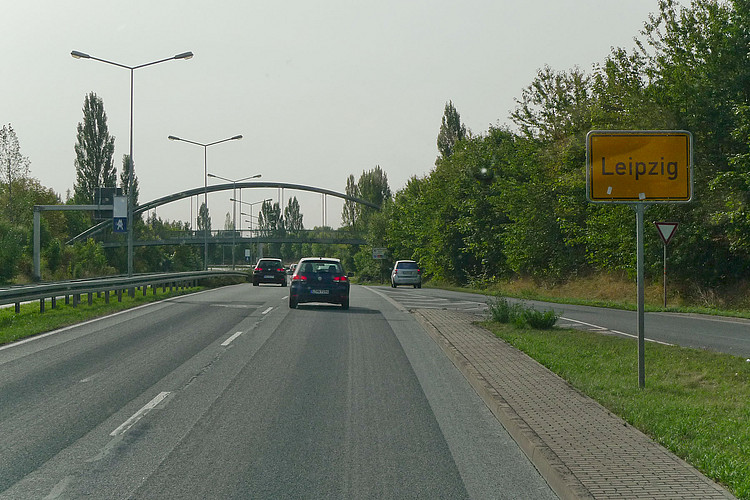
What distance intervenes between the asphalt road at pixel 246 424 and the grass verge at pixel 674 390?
49.4 inches

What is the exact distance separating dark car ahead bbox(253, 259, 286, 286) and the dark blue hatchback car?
21.6m

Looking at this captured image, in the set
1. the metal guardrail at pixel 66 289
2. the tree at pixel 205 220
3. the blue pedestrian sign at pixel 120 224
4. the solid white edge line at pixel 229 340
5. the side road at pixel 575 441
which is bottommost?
the solid white edge line at pixel 229 340

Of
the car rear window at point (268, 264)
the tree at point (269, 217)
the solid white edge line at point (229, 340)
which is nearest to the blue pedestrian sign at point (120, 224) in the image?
the car rear window at point (268, 264)

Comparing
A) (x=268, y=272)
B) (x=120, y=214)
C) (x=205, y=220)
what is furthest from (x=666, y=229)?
(x=205, y=220)

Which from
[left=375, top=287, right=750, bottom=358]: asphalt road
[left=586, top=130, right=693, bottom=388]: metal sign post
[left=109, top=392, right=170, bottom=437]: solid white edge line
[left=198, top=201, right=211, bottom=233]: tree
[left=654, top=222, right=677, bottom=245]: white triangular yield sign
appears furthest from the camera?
[left=198, top=201, right=211, bottom=233]: tree

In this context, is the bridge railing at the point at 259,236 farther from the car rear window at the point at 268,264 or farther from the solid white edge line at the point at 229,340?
the solid white edge line at the point at 229,340

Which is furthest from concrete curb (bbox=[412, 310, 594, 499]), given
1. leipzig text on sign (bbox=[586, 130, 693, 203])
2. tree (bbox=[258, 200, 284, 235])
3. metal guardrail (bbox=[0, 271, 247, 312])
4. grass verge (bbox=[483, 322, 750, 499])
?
tree (bbox=[258, 200, 284, 235])

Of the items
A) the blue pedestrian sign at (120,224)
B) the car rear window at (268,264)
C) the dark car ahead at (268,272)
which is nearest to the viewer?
the blue pedestrian sign at (120,224)

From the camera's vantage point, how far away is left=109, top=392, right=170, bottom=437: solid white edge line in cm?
673

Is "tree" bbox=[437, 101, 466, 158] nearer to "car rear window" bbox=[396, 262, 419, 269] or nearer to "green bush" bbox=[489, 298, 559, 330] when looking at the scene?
"car rear window" bbox=[396, 262, 419, 269]

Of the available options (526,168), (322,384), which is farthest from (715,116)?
(322,384)

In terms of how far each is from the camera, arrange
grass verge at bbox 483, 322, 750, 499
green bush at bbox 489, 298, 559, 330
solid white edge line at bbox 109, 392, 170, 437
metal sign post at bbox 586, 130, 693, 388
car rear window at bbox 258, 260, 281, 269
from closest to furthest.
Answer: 1. grass verge at bbox 483, 322, 750, 499
2. solid white edge line at bbox 109, 392, 170, 437
3. metal sign post at bbox 586, 130, 693, 388
4. green bush at bbox 489, 298, 559, 330
5. car rear window at bbox 258, 260, 281, 269

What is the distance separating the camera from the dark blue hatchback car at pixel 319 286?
22047mm

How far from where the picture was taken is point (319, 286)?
2209 cm
